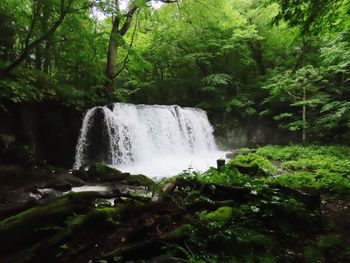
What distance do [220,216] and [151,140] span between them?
11.1m

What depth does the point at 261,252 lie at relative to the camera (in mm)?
3152

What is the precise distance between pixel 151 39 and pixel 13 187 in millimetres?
13981

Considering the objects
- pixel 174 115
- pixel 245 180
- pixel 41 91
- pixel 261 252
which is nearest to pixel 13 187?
pixel 41 91

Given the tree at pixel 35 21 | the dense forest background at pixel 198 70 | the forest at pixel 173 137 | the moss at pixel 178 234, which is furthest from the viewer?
the dense forest background at pixel 198 70

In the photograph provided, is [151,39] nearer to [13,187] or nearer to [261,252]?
[13,187]

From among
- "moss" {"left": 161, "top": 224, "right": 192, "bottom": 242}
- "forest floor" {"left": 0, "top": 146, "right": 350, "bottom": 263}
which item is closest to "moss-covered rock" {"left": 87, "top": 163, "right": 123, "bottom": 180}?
"forest floor" {"left": 0, "top": 146, "right": 350, "bottom": 263}

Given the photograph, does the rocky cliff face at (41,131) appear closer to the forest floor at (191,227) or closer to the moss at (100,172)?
the moss at (100,172)

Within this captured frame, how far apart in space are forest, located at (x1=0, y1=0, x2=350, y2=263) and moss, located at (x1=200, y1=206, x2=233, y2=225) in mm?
27

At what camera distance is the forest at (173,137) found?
11.6 ft

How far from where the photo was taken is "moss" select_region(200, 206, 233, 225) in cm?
372

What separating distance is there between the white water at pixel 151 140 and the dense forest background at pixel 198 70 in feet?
4.43

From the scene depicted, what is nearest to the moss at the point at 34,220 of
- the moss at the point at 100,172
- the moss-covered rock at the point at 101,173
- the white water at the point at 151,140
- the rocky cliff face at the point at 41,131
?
the moss-covered rock at the point at 101,173

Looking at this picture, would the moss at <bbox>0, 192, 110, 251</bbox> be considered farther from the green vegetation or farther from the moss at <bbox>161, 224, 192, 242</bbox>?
the green vegetation

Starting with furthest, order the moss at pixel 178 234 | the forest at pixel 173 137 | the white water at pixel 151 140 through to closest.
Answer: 1. the white water at pixel 151 140
2. the forest at pixel 173 137
3. the moss at pixel 178 234
